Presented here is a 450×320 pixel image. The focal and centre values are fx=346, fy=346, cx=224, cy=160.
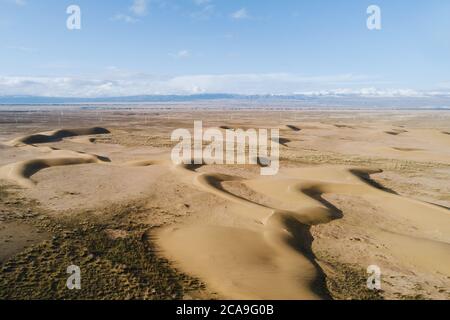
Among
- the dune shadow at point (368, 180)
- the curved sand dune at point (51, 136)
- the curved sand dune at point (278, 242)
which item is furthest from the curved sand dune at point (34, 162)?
the dune shadow at point (368, 180)

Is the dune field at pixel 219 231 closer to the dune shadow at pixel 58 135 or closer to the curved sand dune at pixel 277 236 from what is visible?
the curved sand dune at pixel 277 236

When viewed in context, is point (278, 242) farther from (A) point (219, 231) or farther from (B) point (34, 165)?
(B) point (34, 165)

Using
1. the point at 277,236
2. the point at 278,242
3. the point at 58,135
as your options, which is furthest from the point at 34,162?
the point at 58,135

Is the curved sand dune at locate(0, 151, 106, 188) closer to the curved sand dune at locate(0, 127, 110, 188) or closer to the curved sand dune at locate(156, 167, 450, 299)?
the curved sand dune at locate(0, 127, 110, 188)

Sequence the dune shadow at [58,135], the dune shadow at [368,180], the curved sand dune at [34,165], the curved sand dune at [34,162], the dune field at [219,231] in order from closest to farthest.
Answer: the dune field at [219,231], the curved sand dune at [34,165], the curved sand dune at [34,162], the dune shadow at [368,180], the dune shadow at [58,135]

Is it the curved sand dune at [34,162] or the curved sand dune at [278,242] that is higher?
the curved sand dune at [34,162]

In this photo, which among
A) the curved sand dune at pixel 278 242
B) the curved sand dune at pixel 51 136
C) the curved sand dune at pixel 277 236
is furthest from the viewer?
the curved sand dune at pixel 51 136

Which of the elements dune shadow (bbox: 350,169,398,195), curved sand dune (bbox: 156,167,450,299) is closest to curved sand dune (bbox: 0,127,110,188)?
curved sand dune (bbox: 156,167,450,299)

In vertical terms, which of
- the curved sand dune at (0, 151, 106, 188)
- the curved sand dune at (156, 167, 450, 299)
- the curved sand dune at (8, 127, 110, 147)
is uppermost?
the curved sand dune at (8, 127, 110, 147)

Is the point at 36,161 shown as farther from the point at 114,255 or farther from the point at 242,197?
the point at 114,255
